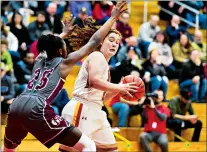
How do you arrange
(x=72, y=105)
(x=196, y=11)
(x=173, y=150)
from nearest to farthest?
(x=72, y=105) < (x=173, y=150) < (x=196, y=11)

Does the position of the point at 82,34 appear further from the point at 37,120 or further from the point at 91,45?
the point at 37,120

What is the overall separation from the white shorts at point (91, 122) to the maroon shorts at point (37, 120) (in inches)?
21.3

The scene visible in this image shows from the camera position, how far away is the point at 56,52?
6.16 meters

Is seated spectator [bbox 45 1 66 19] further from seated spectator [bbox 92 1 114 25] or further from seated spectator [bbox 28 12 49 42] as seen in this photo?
seated spectator [bbox 28 12 49 42]

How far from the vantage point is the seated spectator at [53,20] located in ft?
39.8

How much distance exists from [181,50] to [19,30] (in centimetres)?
360

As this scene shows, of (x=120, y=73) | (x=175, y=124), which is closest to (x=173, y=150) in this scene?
(x=175, y=124)

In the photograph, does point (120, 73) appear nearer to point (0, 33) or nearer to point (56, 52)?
point (0, 33)

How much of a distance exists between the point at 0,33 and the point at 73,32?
420 centimetres

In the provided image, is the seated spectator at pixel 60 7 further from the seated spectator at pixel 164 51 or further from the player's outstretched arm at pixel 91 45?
the player's outstretched arm at pixel 91 45

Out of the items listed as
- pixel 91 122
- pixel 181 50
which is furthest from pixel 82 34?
pixel 181 50

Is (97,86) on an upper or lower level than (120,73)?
upper

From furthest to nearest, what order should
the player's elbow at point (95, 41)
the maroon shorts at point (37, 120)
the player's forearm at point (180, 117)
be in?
the player's forearm at point (180, 117), the player's elbow at point (95, 41), the maroon shorts at point (37, 120)

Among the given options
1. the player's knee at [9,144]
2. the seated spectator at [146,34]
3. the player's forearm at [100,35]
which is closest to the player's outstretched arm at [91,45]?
the player's forearm at [100,35]
